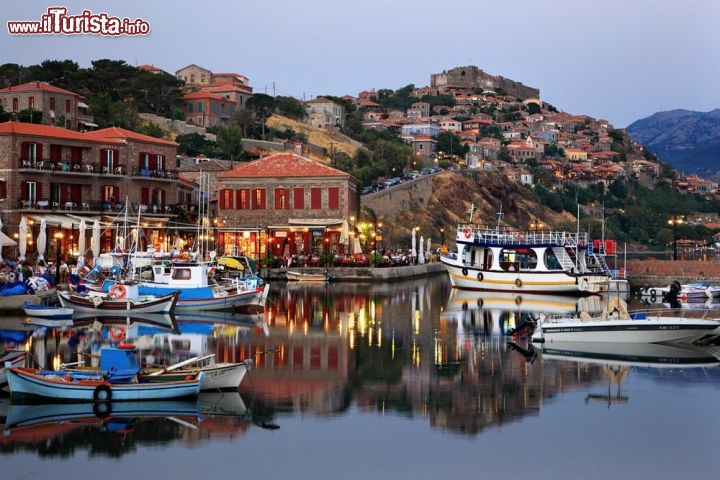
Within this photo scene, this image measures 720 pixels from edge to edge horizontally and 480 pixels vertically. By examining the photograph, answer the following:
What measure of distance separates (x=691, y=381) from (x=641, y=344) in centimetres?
471

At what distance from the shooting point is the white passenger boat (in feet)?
157

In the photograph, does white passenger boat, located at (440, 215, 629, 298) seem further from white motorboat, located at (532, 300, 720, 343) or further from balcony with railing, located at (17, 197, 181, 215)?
white motorboat, located at (532, 300, 720, 343)

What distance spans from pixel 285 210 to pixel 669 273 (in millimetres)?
23675

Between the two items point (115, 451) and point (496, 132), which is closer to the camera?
point (115, 451)

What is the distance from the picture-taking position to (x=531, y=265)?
50344mm

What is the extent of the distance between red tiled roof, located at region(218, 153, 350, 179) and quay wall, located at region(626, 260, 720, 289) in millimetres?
18795

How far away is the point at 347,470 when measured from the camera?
1512 cm

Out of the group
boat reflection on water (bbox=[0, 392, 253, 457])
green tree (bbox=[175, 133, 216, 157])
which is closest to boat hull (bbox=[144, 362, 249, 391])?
boat reflection on water (bbox=[0, 392, 253, 457])

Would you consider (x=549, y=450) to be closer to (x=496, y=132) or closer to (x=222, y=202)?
(x=222, y=202)

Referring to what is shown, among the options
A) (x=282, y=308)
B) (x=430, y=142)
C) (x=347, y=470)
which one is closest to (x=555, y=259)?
(x=282, y=308)

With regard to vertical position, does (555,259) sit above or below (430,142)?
below

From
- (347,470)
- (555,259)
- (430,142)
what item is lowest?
(347,470)

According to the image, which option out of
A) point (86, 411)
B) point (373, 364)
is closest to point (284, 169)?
point (373, 364)

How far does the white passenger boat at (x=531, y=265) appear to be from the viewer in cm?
4784
